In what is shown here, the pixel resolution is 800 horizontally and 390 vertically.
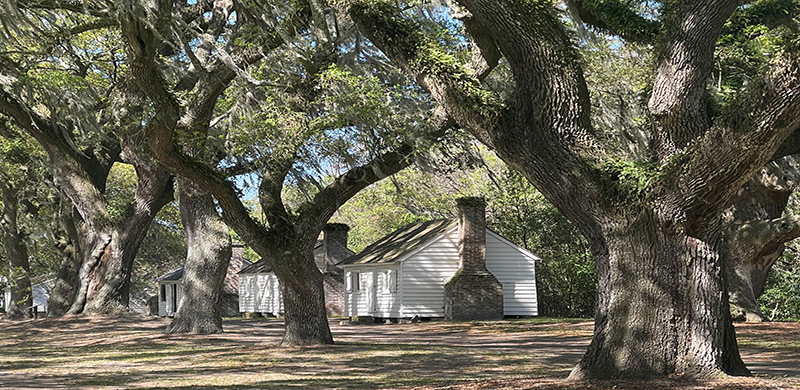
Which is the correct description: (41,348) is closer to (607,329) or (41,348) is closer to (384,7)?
(384,7)

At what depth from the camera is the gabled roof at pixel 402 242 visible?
3140 centimetres

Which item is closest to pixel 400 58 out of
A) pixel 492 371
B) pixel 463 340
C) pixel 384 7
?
pixel 384 7

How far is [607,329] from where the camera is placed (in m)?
9.09

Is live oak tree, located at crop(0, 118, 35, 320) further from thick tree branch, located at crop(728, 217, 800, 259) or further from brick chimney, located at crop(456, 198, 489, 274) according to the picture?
thick tree branch, located at crop(728, 217, 800, 259)

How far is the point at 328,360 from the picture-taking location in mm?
14047

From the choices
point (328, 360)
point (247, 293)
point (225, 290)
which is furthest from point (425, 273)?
A: point (225, 290)

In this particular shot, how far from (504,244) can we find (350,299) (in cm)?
650

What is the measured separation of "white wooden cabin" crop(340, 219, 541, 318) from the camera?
102ft

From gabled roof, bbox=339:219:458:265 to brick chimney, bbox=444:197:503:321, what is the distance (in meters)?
1.13

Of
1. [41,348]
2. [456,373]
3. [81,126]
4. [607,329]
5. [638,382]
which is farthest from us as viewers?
[81,126]

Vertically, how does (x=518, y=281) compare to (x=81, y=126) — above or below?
below

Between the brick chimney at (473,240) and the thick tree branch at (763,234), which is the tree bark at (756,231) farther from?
the brick chimney at (473,240)

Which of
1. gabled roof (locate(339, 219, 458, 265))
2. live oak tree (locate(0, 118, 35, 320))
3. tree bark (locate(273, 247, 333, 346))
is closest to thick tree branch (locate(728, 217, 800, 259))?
tree bark (locate(273, 247, 333, 346))

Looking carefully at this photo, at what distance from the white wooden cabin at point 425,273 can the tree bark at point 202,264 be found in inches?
411
